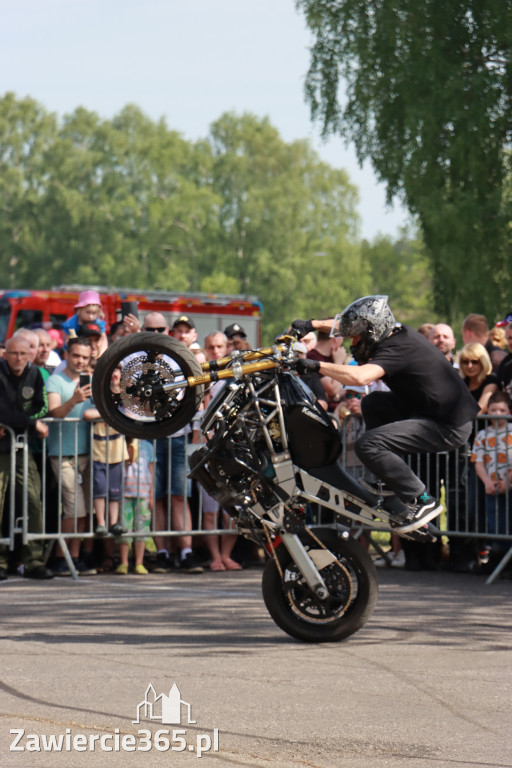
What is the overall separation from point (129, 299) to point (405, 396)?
66.4ft

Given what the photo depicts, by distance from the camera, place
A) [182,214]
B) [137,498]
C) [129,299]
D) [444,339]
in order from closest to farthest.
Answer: [137,498] < [444,339] < [129,299] < [182,214]

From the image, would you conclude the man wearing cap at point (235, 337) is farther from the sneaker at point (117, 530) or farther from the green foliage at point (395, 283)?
the green foliage at point (395, 283)

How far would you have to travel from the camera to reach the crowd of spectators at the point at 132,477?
11023 mm

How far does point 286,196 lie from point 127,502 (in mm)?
62020

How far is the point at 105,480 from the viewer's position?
36.9 ft

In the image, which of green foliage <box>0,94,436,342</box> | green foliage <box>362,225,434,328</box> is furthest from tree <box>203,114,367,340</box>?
green foliage <box>362,225,434,328</box>

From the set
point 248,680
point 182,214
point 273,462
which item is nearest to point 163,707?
point 248,680

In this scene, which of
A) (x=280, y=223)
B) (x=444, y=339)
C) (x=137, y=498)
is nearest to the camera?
(x=137, y=498)

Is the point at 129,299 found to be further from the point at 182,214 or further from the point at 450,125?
the point at 182,214

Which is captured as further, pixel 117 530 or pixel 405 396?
pixel 117 530

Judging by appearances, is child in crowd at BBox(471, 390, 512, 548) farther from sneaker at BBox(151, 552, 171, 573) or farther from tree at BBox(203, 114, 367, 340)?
tree at BBox(203, 114, 367, 340)

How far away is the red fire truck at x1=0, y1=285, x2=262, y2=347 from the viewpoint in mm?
27312

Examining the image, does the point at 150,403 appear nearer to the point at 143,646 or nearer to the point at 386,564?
the point at 143,646

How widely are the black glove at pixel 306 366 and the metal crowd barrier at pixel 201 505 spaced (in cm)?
395
